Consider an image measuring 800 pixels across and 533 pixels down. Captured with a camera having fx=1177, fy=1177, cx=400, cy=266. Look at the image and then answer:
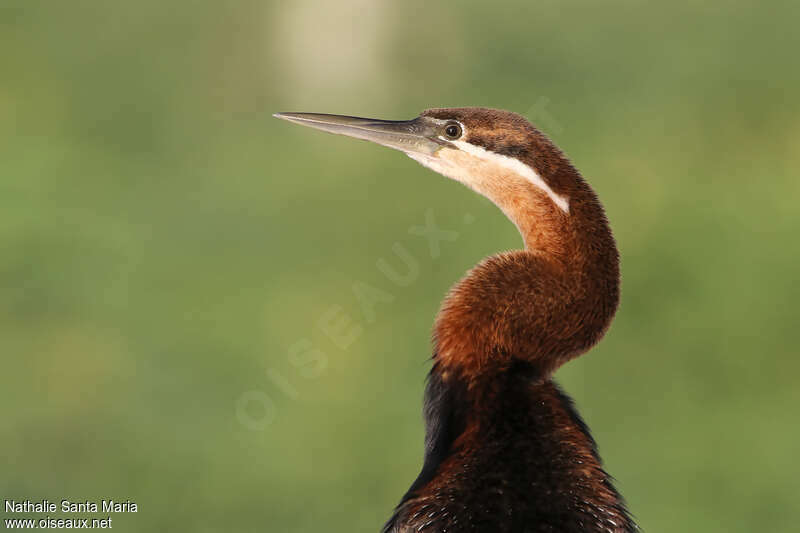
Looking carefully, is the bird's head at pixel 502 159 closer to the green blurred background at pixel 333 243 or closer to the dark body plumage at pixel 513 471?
the dark body plumage at pixel 513 471

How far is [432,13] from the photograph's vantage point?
474 inches

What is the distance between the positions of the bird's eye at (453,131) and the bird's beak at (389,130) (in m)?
0.04

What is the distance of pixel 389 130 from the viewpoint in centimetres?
372

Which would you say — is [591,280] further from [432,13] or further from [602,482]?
[432,13]

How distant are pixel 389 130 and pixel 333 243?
480 centimetres

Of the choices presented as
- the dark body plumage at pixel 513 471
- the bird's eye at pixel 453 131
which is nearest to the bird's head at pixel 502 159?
the bird's eye at pixel 453 131

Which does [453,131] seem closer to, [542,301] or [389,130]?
[389,130]

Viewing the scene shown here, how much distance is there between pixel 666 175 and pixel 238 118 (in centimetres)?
389

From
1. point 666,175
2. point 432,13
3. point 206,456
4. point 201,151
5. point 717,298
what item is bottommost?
point 206,456

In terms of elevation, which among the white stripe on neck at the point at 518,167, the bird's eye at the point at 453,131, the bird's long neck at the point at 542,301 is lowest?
the bird's long neck at the point at 542,301

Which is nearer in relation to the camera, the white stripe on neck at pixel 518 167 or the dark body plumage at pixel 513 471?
the dark body plumage at pixel 513 471

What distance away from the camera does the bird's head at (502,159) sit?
3.11m

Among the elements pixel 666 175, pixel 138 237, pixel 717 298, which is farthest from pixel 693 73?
pixel 138 237

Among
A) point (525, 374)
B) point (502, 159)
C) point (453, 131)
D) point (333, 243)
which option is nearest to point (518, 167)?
point (502, 159)
